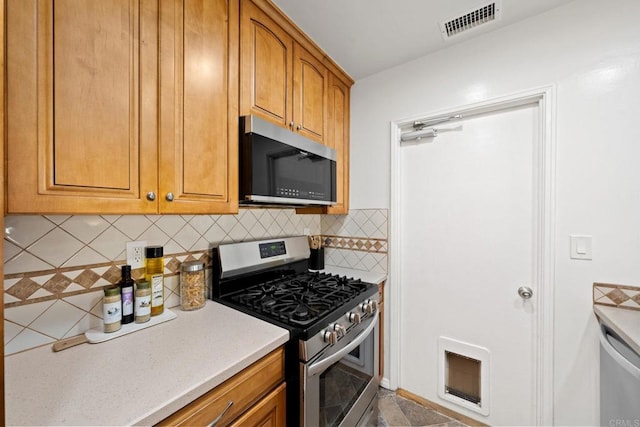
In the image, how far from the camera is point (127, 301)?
1022mm

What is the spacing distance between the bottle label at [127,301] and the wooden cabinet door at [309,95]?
1.13 metres

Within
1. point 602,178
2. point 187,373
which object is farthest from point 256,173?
point 602,178

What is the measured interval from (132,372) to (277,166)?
0.94m

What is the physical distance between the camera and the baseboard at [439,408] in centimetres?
157

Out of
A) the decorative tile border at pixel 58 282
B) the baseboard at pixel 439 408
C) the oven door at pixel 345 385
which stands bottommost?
the baseboard at pixel 439 408

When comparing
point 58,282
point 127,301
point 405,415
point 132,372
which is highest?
point 58,282

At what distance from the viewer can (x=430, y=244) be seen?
173 cm

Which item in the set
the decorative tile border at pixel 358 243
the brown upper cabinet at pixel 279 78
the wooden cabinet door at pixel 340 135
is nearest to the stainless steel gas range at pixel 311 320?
the decorative tile border at pixel 358 243

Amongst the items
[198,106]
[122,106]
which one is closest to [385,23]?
[198,106]

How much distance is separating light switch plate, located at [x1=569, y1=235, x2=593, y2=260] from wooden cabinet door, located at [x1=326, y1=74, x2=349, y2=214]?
132cm

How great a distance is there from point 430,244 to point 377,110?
→ 1.06 meters

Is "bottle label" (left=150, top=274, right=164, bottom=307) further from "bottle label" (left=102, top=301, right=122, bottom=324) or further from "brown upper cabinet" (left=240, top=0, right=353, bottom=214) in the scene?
"brown upper cabinet" (left=240, top=0, right=353, bottom=214)

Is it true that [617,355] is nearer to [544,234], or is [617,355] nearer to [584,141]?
[544,234]

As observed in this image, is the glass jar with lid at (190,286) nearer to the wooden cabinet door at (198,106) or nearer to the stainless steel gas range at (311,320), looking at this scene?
the stainless steel gas range at (311,320)
